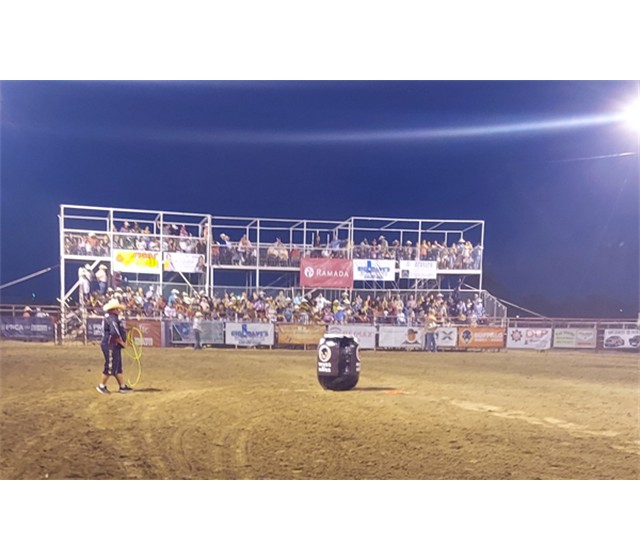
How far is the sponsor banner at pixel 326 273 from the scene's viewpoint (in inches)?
100

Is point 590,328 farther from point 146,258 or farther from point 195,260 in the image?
point 146,258

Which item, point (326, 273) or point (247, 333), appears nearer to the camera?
point (326, 273)

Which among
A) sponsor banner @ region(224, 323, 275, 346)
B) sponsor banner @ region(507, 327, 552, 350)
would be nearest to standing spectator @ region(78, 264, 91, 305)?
sponsor banner @ region(224, 323, 275, 346)

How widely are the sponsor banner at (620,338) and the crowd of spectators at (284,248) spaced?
1078mm

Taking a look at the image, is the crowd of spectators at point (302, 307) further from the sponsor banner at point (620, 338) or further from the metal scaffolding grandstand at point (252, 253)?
the sponsor banner at point (620, 338)

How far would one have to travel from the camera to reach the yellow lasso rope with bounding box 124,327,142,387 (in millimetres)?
2561

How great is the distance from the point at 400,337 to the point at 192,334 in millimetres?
1553

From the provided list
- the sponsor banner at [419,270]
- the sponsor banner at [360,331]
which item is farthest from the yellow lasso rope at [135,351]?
the sponsor banner at [419,270]

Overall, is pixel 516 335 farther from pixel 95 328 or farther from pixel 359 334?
pixel 95 328

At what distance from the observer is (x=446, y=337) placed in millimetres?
2832

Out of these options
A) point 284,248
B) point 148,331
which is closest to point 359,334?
point 284,248

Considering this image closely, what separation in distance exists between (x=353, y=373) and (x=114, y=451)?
5.45 ft

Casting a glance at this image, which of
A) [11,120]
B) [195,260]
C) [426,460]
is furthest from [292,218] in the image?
[11,120]

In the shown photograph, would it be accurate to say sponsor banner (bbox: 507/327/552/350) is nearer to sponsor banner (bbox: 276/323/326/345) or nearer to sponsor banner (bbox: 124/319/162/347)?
sponsor banner (bbox: 276/323/326/345)
